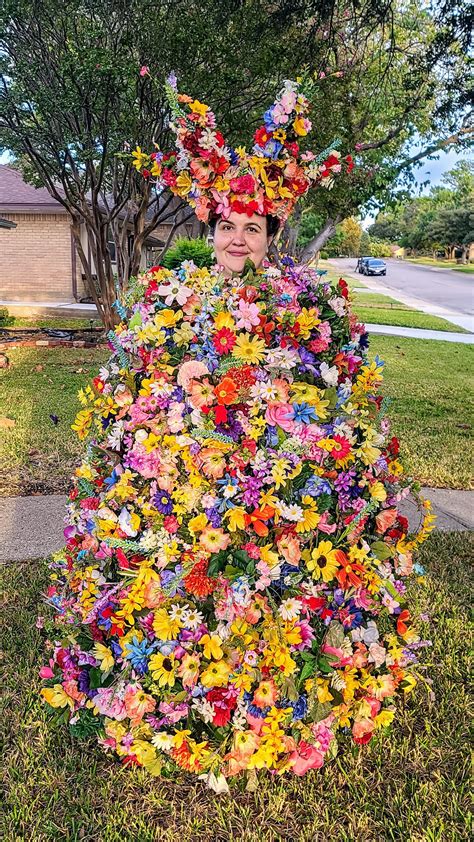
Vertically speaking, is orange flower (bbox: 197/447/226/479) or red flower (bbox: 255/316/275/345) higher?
red flower (bbox: 255/316/275/345)

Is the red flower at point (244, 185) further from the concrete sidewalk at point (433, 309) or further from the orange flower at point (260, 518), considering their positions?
the concrete sidewalk at point (433, 309)

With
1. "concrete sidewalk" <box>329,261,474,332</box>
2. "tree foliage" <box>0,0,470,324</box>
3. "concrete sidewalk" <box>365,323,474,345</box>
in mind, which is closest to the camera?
"tree foliage" <box>0,0,470,324</box>

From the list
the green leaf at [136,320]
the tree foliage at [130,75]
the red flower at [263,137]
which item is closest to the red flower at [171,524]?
the green leaf at [136,320]

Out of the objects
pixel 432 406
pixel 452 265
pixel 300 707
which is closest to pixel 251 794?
pixel 300 707

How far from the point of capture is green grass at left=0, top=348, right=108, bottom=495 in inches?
215

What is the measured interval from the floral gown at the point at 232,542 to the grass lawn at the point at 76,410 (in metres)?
3.02

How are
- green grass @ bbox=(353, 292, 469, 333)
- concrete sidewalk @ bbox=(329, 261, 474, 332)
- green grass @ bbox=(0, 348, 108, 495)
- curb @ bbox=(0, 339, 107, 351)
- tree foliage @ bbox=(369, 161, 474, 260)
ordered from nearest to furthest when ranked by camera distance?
green grass @ bbox=(0, 348, 108, 495) → curb @ bbox=(0, 339, 107, 351) → green grass @ bbox=(353, 292, 469, 333) → concrete sidewalk @ bbox=(329, 261, 474, 332) → tree foliage @ bbox=(369, 161, 474, 260)

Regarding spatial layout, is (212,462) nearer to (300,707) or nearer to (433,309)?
(300,707)

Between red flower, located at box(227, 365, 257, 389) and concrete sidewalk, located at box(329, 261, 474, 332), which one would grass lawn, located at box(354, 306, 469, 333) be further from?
red flower, located at box(227, 365, 257, 389)

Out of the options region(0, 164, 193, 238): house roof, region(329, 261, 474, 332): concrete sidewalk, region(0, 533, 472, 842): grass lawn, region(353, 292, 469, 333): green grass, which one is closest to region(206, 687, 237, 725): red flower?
region(0, 533, 472, 842): grass lawn

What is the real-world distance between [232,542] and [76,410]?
588 centimetres

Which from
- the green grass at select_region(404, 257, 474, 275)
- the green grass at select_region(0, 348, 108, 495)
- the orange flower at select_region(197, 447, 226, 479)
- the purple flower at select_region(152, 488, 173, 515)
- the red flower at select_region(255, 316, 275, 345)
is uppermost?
the red flower at select_region(255, 316, 275, 345)

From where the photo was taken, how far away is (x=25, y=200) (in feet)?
77.0

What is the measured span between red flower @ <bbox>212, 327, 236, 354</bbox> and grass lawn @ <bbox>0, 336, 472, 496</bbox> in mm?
3285
